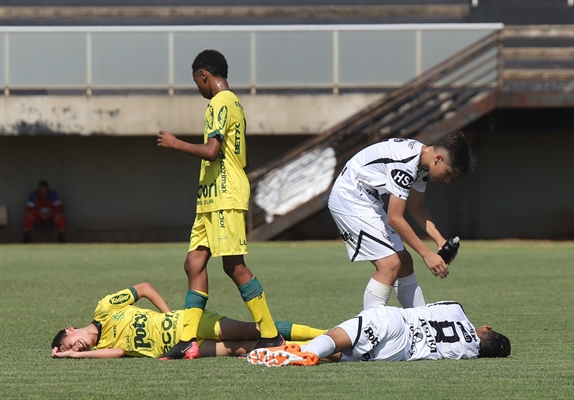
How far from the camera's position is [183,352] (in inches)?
243

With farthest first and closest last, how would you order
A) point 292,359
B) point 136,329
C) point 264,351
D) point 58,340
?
point 136,329 < point 58,340 < point 264,351 < point 292,359

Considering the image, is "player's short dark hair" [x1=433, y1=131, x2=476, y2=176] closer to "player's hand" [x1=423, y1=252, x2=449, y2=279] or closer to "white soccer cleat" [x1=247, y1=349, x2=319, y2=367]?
"player's hand" [x1=423, y1=252, x2=449, y2=279]

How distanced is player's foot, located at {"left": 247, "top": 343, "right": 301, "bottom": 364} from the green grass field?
6 cm

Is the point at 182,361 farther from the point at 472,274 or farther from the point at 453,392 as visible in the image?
the point at 472,274

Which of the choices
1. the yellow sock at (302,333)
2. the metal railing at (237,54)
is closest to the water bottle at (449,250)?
the yellow sock at (302,333)

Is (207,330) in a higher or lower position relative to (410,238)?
lower

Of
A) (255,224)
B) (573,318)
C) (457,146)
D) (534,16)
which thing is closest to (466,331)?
(457,146)

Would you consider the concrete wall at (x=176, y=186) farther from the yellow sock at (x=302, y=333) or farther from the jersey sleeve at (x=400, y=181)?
the jersey sleeve at (x=400, y=181)

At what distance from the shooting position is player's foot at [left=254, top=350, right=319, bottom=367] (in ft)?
18.7

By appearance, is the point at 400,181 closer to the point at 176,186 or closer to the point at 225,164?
the point at 225,164

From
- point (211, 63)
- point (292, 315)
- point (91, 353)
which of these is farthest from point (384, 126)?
point (91, 353)

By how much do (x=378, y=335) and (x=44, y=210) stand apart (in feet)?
53.9

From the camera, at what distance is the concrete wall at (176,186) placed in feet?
71.5

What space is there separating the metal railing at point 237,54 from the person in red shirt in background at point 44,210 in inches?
95.9
